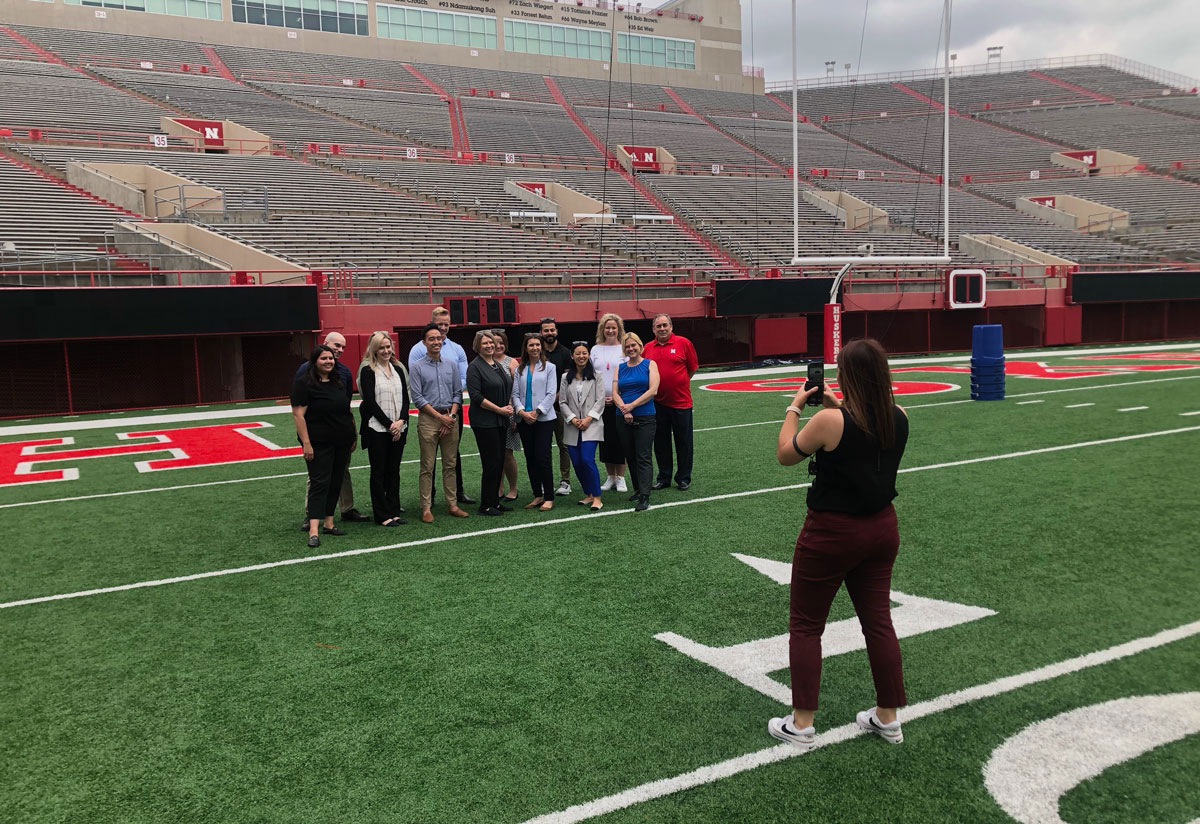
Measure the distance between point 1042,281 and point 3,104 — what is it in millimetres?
38685

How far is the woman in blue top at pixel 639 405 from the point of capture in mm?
8609

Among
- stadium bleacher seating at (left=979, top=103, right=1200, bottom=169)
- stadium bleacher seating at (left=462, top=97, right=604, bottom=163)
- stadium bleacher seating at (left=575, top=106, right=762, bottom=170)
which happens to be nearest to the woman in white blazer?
stadium bleacher seating at (left=462, top=97, right=604, bottom=163)

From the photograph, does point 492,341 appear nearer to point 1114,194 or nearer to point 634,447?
point 634,447

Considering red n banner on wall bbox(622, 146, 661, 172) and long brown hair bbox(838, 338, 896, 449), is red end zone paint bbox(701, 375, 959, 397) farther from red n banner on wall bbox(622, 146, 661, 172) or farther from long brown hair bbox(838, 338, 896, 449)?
red n banner on wall bbox(622, 146, 661, 172)

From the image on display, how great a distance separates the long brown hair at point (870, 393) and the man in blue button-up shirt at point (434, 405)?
5.36m

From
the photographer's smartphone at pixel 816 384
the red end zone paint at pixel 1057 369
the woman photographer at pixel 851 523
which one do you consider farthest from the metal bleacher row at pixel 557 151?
the woman photographer at pixel 851 523

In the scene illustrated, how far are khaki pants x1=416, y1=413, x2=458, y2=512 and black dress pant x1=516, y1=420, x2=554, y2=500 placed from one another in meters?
0.73

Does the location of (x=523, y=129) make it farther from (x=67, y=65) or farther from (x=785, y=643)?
(x=785, y=643)

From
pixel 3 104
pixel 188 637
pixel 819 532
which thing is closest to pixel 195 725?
pixel 188 637

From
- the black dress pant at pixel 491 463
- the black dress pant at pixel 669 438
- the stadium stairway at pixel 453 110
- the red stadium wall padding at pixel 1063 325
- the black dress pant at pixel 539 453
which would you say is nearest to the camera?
the black dress pant at pixel 491 463

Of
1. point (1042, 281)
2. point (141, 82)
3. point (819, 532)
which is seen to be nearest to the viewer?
point (819, 532)

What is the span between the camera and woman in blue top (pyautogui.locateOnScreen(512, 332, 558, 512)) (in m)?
8.70

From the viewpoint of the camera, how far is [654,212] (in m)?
36.3

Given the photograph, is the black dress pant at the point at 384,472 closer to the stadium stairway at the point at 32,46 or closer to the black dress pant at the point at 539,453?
the black dress pant at the point at 539,453
